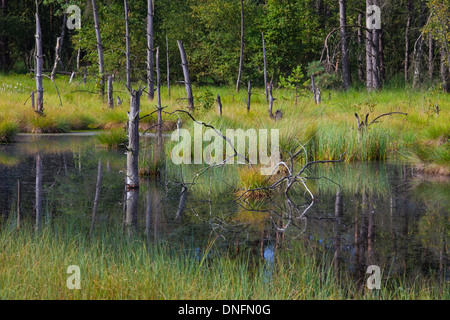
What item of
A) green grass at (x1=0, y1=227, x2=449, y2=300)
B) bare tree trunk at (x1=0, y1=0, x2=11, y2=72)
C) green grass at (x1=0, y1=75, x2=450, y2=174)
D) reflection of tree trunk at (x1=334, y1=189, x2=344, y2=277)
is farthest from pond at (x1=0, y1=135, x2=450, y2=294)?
bare tree trunk at (x1=0, y1=0, x2=11, y2=72)

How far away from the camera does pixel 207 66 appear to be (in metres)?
31.5

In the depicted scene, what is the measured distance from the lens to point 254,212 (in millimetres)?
6414

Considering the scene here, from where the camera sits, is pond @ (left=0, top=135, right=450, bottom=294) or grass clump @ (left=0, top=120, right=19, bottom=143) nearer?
pond @ (left=0, top=135, right=450, bottom=294)

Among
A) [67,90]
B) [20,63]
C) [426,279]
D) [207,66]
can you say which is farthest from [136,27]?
[426,279]

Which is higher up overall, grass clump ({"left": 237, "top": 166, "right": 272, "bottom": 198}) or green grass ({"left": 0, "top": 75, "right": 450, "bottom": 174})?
green grass ({"left": 0, "top": 75, "right": 450, "bottom": 174})

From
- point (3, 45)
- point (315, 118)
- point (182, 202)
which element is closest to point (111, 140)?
point (315, 118)

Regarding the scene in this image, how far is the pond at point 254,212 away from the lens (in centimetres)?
489

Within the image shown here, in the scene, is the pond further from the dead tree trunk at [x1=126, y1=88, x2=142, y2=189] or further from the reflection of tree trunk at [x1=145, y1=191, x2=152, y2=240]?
the dead tree trunk at [x1=126, y1=88, x2=142, y2=189]

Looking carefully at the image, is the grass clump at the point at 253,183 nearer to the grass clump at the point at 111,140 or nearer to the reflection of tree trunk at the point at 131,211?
the reflection of tree trunk at the point at 131,211

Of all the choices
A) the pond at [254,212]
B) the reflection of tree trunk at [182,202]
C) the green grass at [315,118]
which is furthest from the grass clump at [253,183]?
the green grass at [315,118]

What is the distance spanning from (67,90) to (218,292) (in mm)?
17789

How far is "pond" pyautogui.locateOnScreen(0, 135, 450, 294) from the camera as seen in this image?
489 centimetres

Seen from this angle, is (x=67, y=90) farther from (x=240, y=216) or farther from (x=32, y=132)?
(x=240, y=216)
